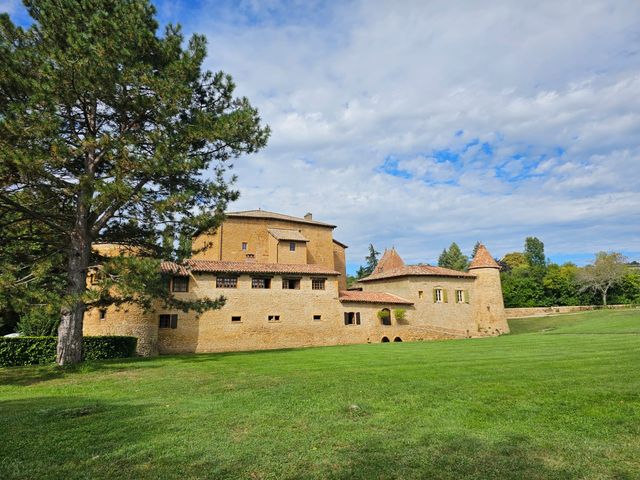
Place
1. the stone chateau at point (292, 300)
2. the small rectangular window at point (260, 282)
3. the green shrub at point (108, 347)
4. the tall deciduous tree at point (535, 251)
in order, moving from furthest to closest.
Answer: the tall deciduous tree at point (535, 251) < the small rectangular window at point (260, 282) < the stone chateau at point (292, 300) < the green shrub at point (108, 347)

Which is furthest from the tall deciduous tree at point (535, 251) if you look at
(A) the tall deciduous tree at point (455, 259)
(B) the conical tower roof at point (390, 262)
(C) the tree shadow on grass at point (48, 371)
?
(C) the tree shadow on grass at point (48, 371)

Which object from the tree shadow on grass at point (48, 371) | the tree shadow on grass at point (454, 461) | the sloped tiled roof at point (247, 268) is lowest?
the tree shadow on grass at point (454, 461)

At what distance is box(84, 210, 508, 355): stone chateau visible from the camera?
28.0 metres

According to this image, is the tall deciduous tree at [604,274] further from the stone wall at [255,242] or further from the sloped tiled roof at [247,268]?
the sloped tiled roof at [247,268]

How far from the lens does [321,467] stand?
4871 millimetres

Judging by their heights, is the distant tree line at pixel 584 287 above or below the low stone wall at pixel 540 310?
above

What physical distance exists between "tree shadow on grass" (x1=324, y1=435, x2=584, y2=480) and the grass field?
0.07 feet

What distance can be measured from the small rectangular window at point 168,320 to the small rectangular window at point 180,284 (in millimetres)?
1766

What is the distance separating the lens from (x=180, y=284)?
28859mm

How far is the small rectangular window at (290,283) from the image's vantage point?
31.9 meters

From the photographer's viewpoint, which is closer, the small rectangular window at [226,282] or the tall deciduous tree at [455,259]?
the small rectangular window at [226,282]

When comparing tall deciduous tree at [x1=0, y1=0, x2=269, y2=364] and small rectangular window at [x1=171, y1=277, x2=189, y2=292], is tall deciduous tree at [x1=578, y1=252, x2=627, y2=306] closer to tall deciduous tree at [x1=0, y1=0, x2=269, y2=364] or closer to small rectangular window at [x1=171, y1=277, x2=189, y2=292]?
small rectangular window at [x1=171, y1=277, x2=189, y2=292]

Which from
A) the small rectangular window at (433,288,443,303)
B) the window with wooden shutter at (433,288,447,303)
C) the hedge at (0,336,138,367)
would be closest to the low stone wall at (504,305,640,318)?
the window with wooden shutter at (433,288,447,303)

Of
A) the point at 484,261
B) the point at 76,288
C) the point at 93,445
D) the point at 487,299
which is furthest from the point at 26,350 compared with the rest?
the point at 484,261
